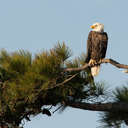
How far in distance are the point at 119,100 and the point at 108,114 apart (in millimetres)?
199

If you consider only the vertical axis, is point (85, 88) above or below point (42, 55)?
below

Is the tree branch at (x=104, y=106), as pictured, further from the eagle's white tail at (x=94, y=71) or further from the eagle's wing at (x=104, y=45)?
the eagle's wing at (x=104, y=45)

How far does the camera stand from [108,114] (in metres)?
3.65

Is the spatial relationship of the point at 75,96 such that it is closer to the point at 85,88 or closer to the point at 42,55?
the point at 85,88

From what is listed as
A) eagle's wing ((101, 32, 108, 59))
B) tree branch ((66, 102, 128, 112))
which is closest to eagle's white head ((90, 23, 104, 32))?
eagle's wing ((101, 32, 108, 59))

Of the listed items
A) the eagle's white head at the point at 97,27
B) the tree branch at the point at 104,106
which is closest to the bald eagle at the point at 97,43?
the eagle's white head at the point at 97,27

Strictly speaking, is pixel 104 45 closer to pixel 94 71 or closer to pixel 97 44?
pixel 97 44

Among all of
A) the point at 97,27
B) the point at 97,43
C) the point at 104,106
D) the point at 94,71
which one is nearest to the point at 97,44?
the point at 97,43

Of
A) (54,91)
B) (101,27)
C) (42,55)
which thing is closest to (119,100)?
(54,91)

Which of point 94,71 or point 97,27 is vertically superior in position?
point 97,27

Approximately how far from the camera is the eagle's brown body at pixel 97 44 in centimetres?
517

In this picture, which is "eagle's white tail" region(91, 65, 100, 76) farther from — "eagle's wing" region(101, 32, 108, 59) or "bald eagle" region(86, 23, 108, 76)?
"eagle's wing" region(101, 32, 108, 59)

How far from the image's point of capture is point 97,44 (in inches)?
207

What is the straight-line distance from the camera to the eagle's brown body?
203 inches
